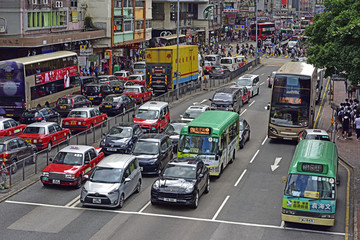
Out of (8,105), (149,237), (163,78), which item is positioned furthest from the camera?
(163,78)

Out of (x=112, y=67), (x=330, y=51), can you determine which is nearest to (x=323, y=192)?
(x=330, y=51)

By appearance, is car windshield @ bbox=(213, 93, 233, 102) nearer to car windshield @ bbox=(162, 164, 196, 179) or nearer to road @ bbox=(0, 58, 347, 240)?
road @ bbox=(0, 58, 347, 240)

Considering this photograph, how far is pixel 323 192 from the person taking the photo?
840 inches

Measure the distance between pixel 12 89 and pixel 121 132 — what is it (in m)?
12.0

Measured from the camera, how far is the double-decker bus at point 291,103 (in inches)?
1404

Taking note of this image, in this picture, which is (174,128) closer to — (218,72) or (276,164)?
(276,164)

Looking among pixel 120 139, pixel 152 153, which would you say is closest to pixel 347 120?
pixel 120 139

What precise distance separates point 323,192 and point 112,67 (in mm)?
57121

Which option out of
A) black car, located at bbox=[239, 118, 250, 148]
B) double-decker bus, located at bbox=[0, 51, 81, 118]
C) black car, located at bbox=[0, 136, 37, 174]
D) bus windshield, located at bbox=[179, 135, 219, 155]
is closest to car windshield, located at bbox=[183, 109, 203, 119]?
black car, located at bbox=[239, 118, 250, 148]

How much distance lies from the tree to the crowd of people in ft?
25.3

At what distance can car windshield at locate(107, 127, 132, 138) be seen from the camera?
3275cm

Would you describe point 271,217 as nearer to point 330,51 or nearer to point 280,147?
point 330,51

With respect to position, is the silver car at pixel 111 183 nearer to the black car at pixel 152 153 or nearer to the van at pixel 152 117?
the black car at pixel 152 153

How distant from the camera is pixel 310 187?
2148 cm
